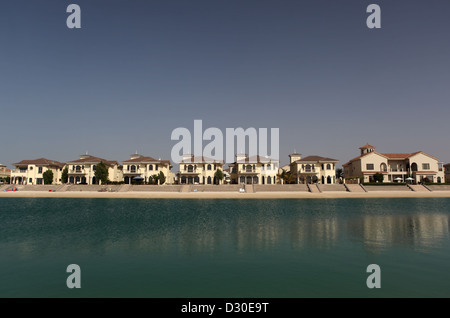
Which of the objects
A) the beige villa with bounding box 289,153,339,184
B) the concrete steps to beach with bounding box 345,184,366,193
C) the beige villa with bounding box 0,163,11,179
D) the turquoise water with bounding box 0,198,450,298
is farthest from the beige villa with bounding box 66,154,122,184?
the concrete steps to beach with bounding box 345,184,366,193

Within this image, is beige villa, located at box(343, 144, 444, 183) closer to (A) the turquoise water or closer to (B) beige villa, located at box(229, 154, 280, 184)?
(B) beige villa, located at box(229, 154, 280, 184)

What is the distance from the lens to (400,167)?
2653 inches

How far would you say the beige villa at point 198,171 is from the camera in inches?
2569

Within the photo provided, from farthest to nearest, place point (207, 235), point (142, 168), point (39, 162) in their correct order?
1. point (39, 162)
2. point (142, 168)
3. point (207, 235)

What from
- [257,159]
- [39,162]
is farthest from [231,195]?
[39,162]

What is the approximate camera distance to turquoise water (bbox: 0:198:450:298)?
9570 millimetres

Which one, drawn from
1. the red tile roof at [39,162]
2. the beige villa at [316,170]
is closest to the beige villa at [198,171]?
the beige villa at [316,170]

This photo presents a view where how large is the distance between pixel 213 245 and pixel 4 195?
5823 centimetres

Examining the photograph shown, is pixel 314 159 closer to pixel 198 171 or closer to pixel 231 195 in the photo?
pixel 231 195

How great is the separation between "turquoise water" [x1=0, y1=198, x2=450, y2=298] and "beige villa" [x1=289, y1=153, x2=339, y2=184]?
140 ft

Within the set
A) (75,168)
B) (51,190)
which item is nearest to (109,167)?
(75,168)

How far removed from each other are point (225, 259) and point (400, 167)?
7017 centimetres

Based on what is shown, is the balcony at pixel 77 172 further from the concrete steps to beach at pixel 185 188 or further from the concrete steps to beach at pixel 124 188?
the concrete steps to beach at pixel 185 188
